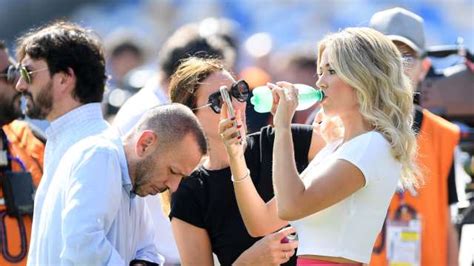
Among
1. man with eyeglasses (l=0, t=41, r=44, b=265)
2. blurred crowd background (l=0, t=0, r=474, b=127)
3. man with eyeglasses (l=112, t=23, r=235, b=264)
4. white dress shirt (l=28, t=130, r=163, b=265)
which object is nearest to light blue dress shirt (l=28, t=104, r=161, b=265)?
white dress shirt (l=28, t=130, r=163, b=265)

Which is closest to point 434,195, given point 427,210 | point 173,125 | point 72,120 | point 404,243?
point 427,210

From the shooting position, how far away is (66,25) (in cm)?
450

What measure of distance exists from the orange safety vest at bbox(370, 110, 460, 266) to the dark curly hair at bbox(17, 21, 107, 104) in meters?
1.38

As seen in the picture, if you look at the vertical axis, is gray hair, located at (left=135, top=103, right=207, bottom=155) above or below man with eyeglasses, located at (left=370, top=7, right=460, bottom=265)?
above

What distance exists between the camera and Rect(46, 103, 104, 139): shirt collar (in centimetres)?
421

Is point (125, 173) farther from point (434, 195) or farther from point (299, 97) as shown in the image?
point (434, 195)

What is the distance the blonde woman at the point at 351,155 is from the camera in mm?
3602

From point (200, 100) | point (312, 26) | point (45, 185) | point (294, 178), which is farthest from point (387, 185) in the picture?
point (312, 26)

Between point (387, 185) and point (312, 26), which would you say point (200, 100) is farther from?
point (312, 26)

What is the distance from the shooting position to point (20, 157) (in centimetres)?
543

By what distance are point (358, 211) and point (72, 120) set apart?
115cm

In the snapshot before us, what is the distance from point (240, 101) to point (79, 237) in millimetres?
738

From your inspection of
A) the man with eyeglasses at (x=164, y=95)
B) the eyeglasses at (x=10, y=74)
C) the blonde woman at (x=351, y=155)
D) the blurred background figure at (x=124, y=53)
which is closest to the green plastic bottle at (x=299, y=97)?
the blonde woman at (x=351, y=155)

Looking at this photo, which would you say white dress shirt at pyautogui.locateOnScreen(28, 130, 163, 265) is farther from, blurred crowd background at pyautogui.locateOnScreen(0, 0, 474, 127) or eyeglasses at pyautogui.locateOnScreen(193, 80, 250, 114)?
blurred crowd background at pyautogui.locateOnScreen(0, 0, 474, 127)
